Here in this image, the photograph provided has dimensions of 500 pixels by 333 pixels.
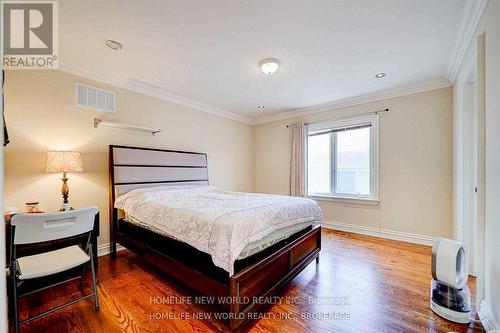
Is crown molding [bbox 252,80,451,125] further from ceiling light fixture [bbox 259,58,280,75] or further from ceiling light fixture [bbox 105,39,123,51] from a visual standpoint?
ceiling light fixture [bbox 105,39,123,51]

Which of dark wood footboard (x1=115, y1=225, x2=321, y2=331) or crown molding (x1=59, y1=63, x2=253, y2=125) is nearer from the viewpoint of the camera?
dark wood footboard (x1=115, y1=225, x2=321, y2=331)

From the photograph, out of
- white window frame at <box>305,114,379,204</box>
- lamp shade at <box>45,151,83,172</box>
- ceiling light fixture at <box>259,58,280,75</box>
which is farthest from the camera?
white window frame at <box>305,114,379,204</box>

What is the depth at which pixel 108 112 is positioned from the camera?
306 centimetres

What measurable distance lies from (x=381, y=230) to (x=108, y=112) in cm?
471

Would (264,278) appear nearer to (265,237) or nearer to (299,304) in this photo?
(265,237)

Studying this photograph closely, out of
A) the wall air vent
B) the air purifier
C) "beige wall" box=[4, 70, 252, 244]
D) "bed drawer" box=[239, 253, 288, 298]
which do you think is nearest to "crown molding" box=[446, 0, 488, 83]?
the air purifier

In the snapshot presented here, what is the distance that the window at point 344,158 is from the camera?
151 inches

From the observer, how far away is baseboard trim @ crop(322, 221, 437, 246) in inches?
131

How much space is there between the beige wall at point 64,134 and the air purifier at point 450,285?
373 centimetres

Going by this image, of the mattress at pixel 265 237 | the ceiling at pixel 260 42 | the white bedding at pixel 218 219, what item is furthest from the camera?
the ceiling at pixel 260 42

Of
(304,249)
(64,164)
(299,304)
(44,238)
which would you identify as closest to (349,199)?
(304,249)

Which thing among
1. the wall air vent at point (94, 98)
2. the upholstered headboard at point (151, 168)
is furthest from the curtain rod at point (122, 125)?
the upholstered headboard at point (151, 168)

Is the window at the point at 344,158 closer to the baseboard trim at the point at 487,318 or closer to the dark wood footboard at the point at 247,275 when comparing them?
the dark wood footboard at the point at 247,275

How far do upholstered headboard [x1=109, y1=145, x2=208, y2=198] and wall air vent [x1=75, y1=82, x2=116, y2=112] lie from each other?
1.94 ft
